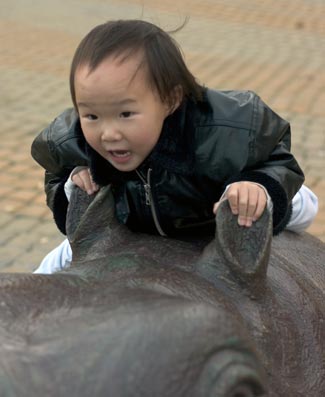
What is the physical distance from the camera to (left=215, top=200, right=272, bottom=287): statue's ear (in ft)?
4.81

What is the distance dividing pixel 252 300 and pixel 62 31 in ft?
30.7

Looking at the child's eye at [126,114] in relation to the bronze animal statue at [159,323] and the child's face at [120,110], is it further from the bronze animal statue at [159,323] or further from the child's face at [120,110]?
the bronze animal statue at [159,323]

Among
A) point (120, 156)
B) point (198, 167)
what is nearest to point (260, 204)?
point (198, 167)

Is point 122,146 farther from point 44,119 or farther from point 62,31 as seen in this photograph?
point 62,31

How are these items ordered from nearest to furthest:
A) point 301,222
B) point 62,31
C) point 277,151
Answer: point 277,151 < point 301,222 < point 62,31

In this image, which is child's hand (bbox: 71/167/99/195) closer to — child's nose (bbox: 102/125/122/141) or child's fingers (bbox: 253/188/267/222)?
child's nose (bbox: 102/125/122/141)

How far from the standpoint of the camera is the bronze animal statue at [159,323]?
3.21 ft

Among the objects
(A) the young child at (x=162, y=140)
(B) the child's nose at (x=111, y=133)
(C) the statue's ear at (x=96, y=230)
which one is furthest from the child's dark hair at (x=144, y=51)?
(C) the statue's ear at (x=96, y=230)

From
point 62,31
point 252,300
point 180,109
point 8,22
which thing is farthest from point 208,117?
point 8,22

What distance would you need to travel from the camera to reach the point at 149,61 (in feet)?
5.41

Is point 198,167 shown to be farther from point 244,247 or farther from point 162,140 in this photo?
point 244,247

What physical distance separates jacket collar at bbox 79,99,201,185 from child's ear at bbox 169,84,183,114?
19 millimetres

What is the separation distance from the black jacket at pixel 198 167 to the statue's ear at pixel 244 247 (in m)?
0.27

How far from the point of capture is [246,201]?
1.55m
